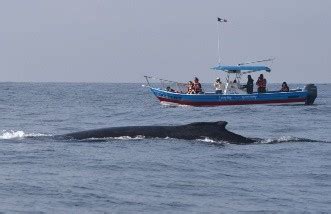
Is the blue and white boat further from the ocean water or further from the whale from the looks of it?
the whale

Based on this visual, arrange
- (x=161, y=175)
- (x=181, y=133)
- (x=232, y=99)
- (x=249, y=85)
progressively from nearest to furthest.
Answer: (x=161, y=175) → (x=181, y=133) → (x=249, y=85) → (x=232, y=99)

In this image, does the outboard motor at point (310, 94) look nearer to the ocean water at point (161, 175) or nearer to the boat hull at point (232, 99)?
the boat hull at point (232, 99)

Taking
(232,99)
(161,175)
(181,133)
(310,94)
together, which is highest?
(310,94)

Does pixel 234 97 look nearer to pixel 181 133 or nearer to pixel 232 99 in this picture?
pixel 232 99

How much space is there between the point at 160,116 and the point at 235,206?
3535cm

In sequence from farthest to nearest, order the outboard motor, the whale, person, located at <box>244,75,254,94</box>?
the outboard motor → person, located at <box>244,75,254,94</box> → the whale

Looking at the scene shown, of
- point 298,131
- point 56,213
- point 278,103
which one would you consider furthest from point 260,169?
point 278,103

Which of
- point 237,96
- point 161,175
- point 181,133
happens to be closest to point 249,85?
point 237,96

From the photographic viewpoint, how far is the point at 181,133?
24969 millimetres

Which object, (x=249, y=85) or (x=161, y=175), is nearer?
(x=161, y=175)

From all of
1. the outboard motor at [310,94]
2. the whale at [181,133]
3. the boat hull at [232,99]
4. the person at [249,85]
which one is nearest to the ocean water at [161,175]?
the whale at [181,133]

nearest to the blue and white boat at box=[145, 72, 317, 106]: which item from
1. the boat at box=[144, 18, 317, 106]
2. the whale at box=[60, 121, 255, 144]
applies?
the boat at box=[144, 18, 317, 106]

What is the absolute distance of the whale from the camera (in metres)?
24.3

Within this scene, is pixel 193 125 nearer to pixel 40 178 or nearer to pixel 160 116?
pixel 40 178
